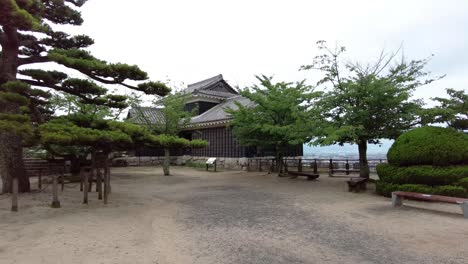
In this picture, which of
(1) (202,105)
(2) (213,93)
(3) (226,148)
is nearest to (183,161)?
(1) (202,105)

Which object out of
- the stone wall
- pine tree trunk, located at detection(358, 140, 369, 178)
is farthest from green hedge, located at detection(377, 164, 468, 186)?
the stone wall

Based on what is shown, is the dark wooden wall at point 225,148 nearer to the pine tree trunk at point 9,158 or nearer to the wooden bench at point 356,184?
the wooden bench at point 356,184

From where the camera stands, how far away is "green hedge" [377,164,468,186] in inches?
343

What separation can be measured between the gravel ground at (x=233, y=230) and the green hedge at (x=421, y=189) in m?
0.40

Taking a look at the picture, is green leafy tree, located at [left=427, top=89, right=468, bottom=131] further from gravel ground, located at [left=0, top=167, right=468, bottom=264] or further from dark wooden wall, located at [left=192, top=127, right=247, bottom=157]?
dark wooden wall, located at [left=192, top=127, right=247, bottom=157]

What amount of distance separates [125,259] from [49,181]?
12063 mm

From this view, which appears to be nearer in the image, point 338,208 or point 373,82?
point 338,208

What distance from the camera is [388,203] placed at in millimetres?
9125

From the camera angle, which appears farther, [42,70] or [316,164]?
[316,164]

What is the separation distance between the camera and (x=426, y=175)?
9.02m

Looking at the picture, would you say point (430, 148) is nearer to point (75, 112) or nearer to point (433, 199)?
point (433, 199)

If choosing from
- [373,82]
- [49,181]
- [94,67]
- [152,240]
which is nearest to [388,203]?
[373,82]

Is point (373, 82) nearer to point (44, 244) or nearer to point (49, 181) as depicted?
point (44, 244)

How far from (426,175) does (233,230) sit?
626cm
